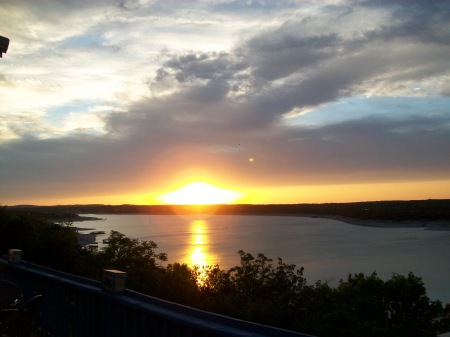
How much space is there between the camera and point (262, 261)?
15.4m

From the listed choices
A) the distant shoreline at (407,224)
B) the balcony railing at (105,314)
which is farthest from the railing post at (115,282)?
the distant shoreline at (407,224)

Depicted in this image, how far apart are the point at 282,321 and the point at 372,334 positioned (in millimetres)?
2091

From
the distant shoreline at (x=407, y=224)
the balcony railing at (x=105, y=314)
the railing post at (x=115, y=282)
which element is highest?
the railing post at (x=115, y=282)

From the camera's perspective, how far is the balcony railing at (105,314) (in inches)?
109

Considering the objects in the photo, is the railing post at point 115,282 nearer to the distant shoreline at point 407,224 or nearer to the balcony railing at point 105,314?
the balcony railing at point 105,314

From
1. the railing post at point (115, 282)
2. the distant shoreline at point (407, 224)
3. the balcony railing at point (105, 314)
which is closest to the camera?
the balcony railing at point (105, 314)

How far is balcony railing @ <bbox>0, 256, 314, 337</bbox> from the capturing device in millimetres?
2760

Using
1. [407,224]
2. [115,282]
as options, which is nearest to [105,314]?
[115,282]

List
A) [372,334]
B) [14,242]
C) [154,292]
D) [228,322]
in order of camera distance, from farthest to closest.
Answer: [14,242]
[372,334]
[154,292]
[228,322]

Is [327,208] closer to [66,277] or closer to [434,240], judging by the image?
Answer: [434,240]

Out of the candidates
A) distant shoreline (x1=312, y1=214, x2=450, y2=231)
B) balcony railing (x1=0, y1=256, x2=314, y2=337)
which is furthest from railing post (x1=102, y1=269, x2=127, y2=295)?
distant shoreline (x1=312, y1=214, x2=450, y2=231)

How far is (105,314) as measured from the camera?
400cm

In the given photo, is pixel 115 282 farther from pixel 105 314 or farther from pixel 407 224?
pixel 407 224

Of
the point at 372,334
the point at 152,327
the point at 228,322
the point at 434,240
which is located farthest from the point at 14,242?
the point at 434,240
